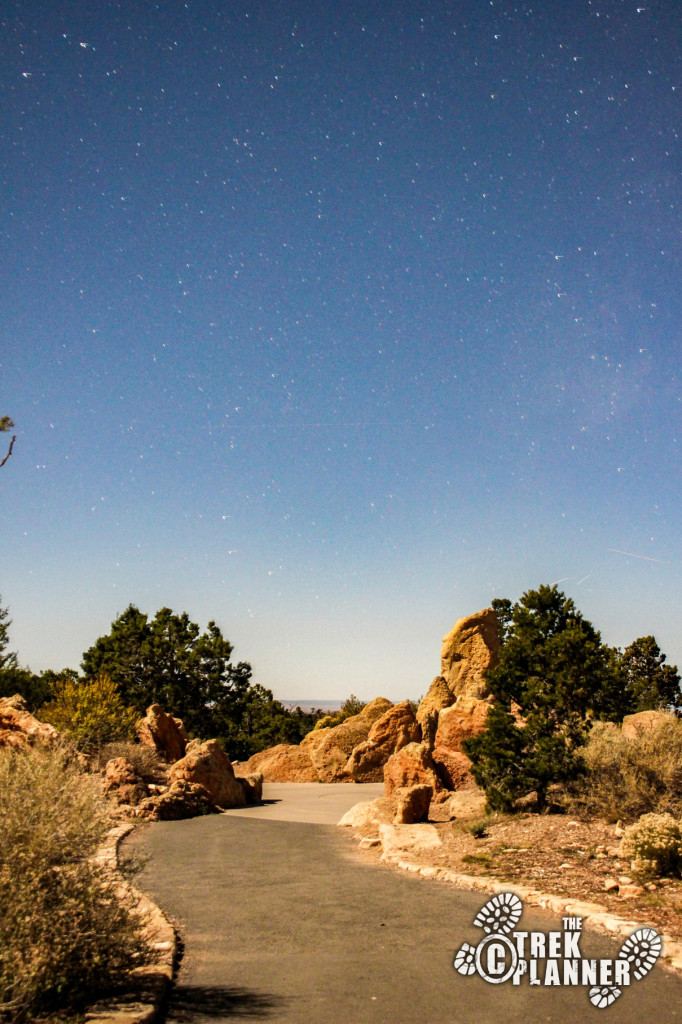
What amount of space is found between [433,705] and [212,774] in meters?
10.0

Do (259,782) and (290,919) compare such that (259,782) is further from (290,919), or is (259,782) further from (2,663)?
(2,663)

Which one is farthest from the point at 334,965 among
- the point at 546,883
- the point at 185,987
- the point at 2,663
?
the point at 2,663

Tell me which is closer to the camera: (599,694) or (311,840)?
(311,840)

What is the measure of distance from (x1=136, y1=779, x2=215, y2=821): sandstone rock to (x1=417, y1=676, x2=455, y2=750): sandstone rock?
8.26 m

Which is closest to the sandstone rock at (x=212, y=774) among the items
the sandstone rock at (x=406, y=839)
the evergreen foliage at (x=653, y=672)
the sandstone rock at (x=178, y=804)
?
the sandstone rock at (x=178, y=804)

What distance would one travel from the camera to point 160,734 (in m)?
23.8

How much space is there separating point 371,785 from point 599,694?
35.3 ft

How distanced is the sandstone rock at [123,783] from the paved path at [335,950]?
20.3 feet

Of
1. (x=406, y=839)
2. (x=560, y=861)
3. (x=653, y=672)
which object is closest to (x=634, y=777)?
(x=560, y=861)

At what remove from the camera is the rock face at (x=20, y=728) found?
60.7 feet

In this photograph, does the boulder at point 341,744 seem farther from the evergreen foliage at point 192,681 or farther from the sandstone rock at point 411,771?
the evergreen foliage at point 192,681

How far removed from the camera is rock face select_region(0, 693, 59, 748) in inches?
728

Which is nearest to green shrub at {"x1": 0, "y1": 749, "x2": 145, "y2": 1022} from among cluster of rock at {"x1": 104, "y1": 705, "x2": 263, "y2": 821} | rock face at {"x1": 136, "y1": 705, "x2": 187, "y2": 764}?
cluster of rock at {"x1": 104, "y1": 705, "x2": 263, "y2": 821}

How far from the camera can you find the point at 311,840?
551 inches
